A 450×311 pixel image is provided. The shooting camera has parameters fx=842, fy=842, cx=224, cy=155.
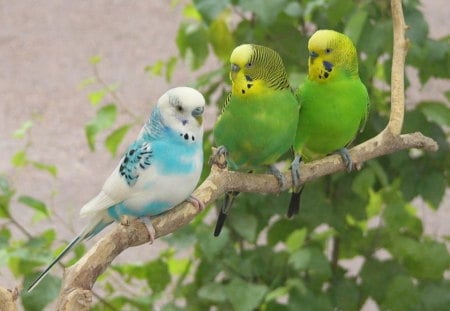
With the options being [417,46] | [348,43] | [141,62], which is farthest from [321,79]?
[141,62]

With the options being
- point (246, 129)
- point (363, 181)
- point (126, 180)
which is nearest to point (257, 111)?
point (246, 129)

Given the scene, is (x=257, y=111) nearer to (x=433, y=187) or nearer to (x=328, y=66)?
(x=328, y=66)

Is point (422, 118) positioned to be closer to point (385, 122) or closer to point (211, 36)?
point (385, 122)

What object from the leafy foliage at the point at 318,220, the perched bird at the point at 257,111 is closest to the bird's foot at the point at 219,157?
the perched bird at the point at 257,111

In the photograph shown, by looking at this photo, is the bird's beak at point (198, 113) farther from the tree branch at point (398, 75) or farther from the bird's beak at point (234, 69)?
the tree branch at point (398, 75)

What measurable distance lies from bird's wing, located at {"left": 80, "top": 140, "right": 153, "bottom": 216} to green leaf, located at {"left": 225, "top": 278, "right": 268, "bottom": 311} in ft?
1.58

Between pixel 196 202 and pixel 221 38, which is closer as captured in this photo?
pixel 196 202

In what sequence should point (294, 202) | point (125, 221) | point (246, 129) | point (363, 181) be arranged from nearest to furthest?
point (125, 221) → point (246, 129) → point (294, 202) → point (363, 181)

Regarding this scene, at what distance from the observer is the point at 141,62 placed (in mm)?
1958

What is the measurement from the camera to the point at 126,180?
627 millimetres

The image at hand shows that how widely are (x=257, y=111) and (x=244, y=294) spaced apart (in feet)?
1.47

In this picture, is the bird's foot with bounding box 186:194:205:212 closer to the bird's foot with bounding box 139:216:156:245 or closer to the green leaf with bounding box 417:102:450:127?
the bird's foot with bounding box 139:216:156:245

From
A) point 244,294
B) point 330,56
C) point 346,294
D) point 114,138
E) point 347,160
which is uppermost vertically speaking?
point 330,56

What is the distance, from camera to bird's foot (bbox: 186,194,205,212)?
641 millimetres
